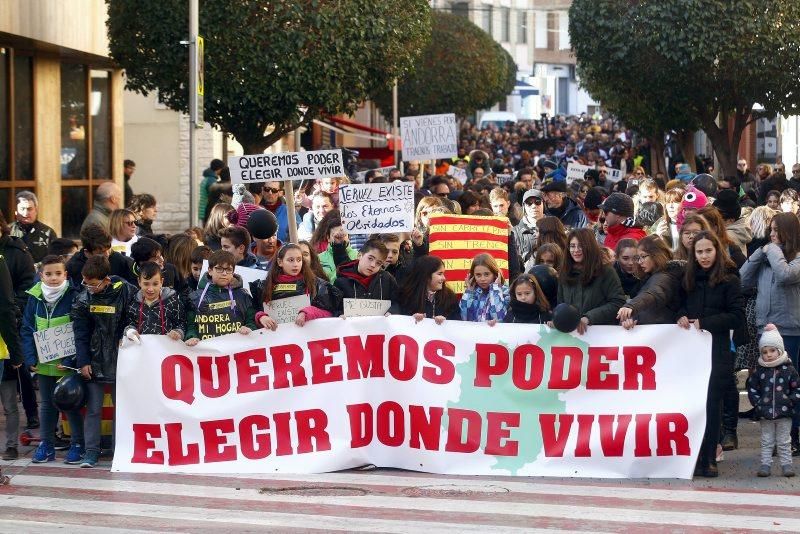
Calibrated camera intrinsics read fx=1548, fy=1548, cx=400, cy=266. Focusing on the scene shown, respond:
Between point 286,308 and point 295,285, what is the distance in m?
0.17

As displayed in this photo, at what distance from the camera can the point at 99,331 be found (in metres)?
10.1

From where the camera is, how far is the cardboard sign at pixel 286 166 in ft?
40.7

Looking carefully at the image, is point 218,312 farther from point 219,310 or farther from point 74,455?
point 74,455

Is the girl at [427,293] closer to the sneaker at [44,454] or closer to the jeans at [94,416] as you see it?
the jeans at [94,416]

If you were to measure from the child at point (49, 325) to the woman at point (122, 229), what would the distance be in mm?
1461

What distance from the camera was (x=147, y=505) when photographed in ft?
29.0

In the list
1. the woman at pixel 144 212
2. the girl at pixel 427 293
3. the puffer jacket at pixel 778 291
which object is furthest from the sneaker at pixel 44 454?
the puffer jacket at pixel 778 291

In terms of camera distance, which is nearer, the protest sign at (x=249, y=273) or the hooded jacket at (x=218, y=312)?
Answer: the hooded jacket at (x=218, y=312)

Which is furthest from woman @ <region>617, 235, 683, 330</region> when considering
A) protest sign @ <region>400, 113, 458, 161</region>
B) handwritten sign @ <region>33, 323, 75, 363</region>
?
protest sign @ <region>400, 113, 458, 161</region>

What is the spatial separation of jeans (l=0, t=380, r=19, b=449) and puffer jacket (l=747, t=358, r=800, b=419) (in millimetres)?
4874

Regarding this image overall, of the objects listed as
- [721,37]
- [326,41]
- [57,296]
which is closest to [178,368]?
[57,296]

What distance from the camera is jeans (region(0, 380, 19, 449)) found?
10438 mm

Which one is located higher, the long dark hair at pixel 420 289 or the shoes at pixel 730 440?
the long dark hair at pixel 420 289

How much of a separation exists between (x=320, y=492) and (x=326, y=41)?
12018 millimetres
